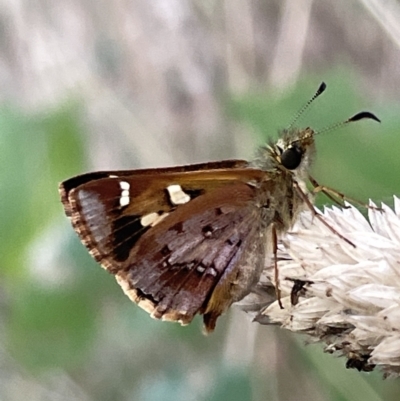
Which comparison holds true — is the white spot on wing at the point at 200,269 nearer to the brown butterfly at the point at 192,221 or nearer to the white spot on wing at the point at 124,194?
the brown butterfly at the point at 192,221

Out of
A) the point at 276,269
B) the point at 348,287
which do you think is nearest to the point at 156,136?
the point at 276,269

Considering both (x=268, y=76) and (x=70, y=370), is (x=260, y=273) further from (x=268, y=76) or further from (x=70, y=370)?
(x=268, y=76)

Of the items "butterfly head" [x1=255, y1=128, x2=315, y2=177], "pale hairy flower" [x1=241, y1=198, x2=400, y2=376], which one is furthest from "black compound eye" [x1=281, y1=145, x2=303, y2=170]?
"pale hairy flower" [x1=241, y1=198, x2=400, y2=376]

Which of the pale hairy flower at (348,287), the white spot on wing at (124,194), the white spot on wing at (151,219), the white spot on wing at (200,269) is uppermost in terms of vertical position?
the white spot on wing at (124,194)

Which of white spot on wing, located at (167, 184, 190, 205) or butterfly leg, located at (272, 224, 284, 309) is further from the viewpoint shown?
white spot on wing, located at (167, 184, 190, 205)


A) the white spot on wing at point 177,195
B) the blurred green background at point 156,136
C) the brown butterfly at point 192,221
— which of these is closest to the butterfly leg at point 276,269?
the brown butterfly at point 192,221

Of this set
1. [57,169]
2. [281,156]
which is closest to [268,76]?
[57,169]

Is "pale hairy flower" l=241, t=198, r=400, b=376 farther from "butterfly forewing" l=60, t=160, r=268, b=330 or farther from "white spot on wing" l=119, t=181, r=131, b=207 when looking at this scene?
"white spot on wing" l=119, t=181, r=131, b=207

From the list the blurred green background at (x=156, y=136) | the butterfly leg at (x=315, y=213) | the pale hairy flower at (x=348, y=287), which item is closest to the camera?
the pale hairy flower at (x=348, y=287)
